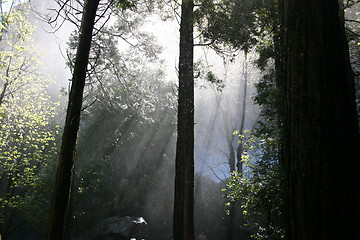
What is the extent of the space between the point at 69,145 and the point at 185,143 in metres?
2.67

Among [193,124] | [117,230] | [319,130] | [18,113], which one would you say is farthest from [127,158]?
[319,130]

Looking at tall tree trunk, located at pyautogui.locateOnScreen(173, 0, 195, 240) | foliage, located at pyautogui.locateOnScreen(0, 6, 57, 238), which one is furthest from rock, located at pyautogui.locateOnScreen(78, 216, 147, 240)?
tall tree trunk, located at pyautogui.locateOnScreen(173, 0, 195, 240)

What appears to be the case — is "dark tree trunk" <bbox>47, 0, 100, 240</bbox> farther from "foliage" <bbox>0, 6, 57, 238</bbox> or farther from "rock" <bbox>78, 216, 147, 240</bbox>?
"rock" <bbox>78, 216, 147, 240</bbox>

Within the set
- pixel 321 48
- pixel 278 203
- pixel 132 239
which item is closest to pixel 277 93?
pixel 278 203

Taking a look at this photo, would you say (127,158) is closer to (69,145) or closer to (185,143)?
(185,143)

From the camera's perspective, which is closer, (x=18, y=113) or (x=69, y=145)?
(x=69, y=145)

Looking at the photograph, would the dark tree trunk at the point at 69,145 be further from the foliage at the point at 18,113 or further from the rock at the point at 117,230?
the rock at the point at 117,230

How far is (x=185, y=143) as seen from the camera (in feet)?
19.4

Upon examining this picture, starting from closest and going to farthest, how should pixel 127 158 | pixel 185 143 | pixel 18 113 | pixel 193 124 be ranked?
pixel 185 143, pixel 193 124, pixel 18 113, pixel 127 158

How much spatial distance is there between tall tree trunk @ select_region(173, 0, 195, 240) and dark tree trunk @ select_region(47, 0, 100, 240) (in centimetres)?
251

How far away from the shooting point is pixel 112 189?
16.1 m

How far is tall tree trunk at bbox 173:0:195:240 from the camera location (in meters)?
5.52

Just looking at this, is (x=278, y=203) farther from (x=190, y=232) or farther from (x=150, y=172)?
(x=150, y=172)

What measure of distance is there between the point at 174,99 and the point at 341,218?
1763 centimetres
